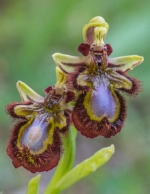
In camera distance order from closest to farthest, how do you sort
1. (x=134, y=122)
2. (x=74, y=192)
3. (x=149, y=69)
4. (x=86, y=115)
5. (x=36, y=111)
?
(x=86, y=115) < (x=36, y=111) < (x=149, y=69) < (x=134, y=122) < (x=74, y=192)

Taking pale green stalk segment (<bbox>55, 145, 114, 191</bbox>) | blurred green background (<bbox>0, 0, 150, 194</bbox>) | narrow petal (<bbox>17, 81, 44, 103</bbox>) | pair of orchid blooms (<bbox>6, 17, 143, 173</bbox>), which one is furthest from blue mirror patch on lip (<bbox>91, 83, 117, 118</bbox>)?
blurred green background (<bbox>0, 0, 150, 194</bbox>)

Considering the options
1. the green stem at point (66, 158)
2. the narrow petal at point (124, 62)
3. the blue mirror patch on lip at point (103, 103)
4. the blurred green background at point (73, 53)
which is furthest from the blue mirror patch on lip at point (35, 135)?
the blurred green background at point (73, 53)

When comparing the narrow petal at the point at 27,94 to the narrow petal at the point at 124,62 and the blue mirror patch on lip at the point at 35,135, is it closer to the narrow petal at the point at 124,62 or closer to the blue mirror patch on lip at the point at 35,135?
the blue mirror patch on lip at the point at 35,135

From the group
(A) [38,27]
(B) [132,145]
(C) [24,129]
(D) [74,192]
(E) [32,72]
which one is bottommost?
(D) [74,192]

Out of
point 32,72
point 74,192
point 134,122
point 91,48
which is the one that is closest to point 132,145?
point 134,122

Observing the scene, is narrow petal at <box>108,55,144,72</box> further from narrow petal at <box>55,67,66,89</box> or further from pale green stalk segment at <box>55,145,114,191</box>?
pale green stalk segment at <box>55,145,114,191</box>

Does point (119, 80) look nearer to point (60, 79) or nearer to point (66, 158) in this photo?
point (60, 79)

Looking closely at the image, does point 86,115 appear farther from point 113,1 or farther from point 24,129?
point 113,1
